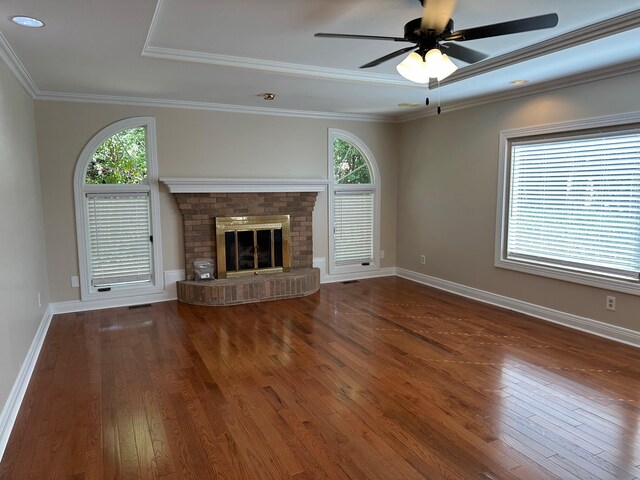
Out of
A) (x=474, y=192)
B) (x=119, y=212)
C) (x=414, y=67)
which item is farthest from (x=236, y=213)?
(x=414, y=67)

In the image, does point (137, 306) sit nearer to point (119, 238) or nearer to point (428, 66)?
point (119, 238)

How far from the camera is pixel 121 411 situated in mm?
2750

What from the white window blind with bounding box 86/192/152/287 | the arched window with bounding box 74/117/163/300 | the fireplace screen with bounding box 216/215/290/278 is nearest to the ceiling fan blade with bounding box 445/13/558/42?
the fireplace screen with bounding box 216/215/290/278

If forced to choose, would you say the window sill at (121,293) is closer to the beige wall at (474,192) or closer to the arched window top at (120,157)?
the arched window top at (120,157)

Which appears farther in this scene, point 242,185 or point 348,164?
point 348,164

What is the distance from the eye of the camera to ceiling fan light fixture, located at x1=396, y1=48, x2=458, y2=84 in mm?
2480

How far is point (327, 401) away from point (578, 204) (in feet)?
10.3

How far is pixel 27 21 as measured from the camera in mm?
2572

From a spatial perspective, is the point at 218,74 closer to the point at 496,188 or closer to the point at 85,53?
the point at 85,53

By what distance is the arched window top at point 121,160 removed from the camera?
16.1 feet

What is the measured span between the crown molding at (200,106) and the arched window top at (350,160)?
277 millimetres

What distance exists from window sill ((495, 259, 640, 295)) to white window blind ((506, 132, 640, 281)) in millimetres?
55

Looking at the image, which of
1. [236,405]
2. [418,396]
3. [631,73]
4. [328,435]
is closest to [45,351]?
[236,405]

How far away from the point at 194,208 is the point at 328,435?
357 centimetres
